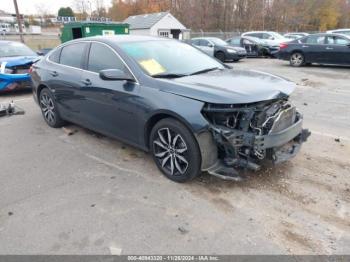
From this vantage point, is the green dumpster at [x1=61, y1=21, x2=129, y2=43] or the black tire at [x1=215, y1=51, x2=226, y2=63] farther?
the black tire at [x1=215, y1=51, x2=226, y2=63]

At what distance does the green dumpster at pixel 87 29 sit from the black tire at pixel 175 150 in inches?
480

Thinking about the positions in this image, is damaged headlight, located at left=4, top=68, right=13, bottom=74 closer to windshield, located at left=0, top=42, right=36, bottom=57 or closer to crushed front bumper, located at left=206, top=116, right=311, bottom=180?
→ windshield, located at left=0, top=42, right=36, bottom=57

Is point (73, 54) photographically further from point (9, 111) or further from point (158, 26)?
point (158, 26)

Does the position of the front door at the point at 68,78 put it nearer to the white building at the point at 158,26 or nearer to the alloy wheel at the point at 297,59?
the alloy wheel at the point at 297,59

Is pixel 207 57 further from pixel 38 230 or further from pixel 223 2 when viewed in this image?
pixel 223 2

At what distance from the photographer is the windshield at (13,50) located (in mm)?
8750

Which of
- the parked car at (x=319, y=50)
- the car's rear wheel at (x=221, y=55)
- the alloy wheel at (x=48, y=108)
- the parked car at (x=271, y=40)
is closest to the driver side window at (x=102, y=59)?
the alloy wheel at (x=48, y=108)

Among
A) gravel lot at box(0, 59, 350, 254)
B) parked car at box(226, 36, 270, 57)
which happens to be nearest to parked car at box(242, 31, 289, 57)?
parked car at box(226, 36, 270, 57)

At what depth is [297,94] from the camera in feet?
25.9

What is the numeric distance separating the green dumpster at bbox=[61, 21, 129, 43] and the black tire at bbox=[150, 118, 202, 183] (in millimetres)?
12184

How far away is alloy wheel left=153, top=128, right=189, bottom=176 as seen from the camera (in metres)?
3.34

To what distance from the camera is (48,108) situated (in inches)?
217

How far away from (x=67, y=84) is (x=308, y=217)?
3811 millimetres

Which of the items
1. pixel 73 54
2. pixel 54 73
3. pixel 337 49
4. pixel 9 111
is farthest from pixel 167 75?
pixel 337 49
